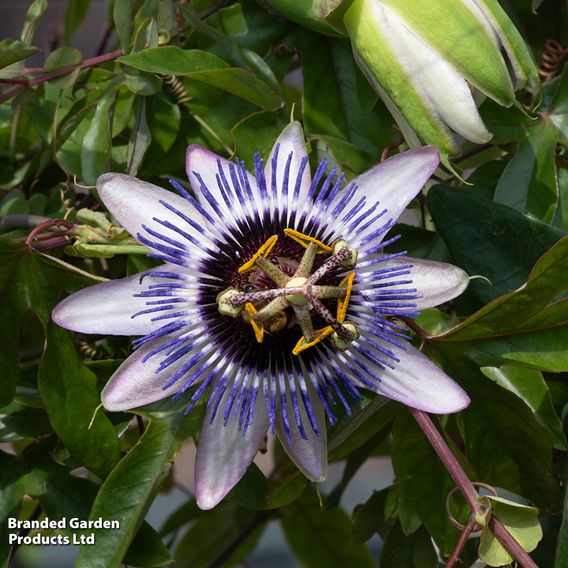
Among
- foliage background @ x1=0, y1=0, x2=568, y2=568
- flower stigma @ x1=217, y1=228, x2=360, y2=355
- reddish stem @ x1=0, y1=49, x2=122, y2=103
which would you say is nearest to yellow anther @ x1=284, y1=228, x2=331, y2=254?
flower stigma @ x1=217, y1=228, x2=360, y2=355

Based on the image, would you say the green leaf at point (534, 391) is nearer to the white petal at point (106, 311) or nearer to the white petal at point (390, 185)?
the white petal at point (390, 185)

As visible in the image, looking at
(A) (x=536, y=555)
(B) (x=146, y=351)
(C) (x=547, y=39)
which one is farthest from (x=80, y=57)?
(A) (x=536, y=555)

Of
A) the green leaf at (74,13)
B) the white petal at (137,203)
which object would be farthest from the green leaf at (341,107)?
the green leaf at (74,13)

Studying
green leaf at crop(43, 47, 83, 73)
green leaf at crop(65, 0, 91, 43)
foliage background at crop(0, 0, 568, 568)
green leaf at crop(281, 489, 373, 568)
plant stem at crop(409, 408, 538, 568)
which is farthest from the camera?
green leaf at crop(281, 489, 373, 568)

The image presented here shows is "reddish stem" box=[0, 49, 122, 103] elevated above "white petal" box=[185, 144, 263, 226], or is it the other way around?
"reddish stem" box=[0, 49, 122, 103]

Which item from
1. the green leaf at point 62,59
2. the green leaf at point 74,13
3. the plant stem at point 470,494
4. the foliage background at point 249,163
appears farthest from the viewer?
the green leaf at point 74,13

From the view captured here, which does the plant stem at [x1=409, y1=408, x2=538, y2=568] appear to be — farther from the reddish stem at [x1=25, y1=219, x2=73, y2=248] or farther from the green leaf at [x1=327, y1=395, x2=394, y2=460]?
the reddish stem at [x1=25, y1=219, x2=73, y2=248]

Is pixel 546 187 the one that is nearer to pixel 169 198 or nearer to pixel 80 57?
pixel 169 198

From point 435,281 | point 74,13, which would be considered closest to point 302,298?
point 435,281
